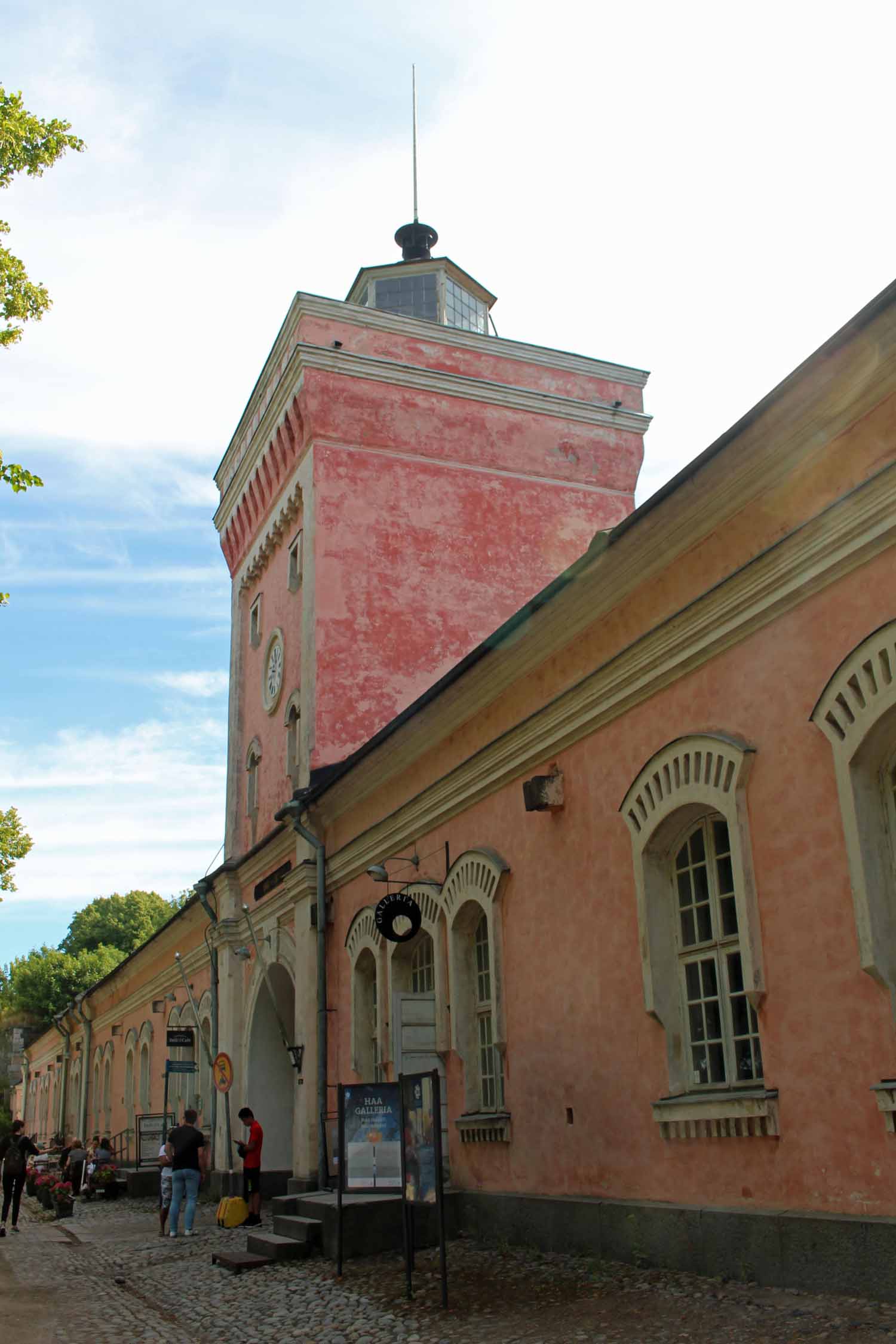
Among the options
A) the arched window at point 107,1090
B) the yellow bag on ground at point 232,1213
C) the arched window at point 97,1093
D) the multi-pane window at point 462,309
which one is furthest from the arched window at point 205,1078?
the arched window at point 97,1093

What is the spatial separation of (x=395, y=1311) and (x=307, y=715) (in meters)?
11.3

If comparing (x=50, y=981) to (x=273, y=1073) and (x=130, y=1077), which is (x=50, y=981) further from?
(x=273, y=1073)

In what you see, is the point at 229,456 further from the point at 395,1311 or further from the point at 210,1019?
the point at 395,1311

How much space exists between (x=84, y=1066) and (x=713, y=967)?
38.1 meters

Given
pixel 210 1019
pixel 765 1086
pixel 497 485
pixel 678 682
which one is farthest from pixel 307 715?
pixel 765 1086

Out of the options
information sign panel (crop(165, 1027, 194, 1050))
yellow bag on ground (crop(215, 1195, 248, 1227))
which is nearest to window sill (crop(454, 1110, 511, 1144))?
yellow bag on ground (crop(215, 1195, 248, 1227))

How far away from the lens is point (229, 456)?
24.7m

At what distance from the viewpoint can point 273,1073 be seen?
794 inches

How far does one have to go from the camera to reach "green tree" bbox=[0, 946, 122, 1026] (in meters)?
59.7

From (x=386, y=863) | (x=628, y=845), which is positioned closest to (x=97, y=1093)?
(x=386, y=863)

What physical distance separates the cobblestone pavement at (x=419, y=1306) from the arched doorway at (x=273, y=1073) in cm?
652

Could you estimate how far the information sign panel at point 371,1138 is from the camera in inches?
399

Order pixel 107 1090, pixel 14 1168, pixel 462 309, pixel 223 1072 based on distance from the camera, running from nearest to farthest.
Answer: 1. pixel 14 1168
2. pixel 223 1072
3. pixel 462 309
4. pixel 107 1090

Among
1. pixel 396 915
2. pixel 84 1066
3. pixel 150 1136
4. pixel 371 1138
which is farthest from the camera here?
pixel 84 1066
